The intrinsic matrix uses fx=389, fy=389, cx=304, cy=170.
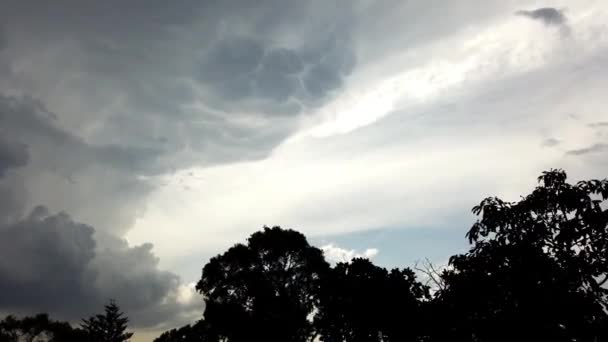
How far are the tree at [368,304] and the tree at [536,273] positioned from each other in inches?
821

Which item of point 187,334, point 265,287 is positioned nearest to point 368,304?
point 265,287

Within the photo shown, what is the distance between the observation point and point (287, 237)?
37.3 meters

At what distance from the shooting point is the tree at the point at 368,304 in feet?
102

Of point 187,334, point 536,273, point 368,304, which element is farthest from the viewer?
point 187,334

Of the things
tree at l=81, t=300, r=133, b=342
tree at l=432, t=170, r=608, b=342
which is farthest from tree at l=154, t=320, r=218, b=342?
tree at l=432, t=170, r=608, b=342

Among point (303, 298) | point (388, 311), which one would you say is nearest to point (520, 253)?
point (388, 311)

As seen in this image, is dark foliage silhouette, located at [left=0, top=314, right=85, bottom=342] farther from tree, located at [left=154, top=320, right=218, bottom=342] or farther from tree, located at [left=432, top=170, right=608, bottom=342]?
tree, located at [left=432, top=170, right=608, bottom=342]

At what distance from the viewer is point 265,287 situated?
116ft

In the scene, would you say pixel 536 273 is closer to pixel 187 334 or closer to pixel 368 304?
pixel 368 304

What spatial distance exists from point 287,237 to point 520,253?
1123 inches

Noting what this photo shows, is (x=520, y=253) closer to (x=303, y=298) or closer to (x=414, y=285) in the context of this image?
(x=414, y=285)

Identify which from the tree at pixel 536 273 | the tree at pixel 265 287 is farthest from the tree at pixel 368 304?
the tree at pixel 536 273

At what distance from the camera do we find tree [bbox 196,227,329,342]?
33.9 m

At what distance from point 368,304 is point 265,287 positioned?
31.0 feet
